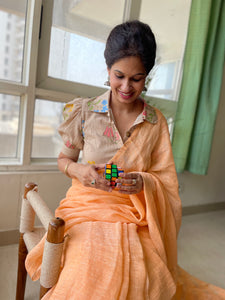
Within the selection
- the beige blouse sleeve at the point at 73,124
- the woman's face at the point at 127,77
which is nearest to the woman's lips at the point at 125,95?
the woman's face at the point at 127,77

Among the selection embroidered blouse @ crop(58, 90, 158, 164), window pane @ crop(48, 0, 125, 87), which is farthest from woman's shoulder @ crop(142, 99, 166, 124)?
window pane @ crop(48, 0, 125, 87)

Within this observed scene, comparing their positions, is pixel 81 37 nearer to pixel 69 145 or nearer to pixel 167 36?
pixel 167 36

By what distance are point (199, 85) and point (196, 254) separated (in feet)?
4.82

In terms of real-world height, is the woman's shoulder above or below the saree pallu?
above

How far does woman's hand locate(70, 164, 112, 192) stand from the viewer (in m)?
0.88

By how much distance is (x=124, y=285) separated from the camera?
0.71 m

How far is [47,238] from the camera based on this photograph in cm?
72

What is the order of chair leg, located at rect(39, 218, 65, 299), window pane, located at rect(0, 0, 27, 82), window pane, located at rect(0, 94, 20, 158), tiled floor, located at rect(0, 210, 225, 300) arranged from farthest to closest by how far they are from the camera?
window pane, located at rect(0, 94, 20, 158)
window pane, located at rect(0, 0, 27, 82)
tiled floor, located at rect(0, 210, 225, 300)
chair leg, located at rect(39, 218, 65, 299)

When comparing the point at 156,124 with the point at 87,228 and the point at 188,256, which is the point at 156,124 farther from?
the point at 188,256

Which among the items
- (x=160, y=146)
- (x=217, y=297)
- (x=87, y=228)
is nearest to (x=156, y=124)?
(x=160, y=146)

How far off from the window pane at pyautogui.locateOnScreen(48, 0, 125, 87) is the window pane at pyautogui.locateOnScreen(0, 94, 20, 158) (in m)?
0.34

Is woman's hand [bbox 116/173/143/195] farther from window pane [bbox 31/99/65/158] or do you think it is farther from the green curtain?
the green curtain

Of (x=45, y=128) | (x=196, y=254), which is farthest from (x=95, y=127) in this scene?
(x=196, y=254)

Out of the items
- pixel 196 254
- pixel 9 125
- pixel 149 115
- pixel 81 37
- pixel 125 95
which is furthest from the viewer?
pixel 196 254
